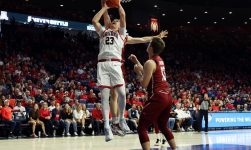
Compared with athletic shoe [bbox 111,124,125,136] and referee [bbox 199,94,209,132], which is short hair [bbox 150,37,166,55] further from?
referee [bbox 199,94,209,132]

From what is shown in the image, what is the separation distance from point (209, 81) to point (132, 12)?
7.91 meters

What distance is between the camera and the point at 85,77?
2309cm

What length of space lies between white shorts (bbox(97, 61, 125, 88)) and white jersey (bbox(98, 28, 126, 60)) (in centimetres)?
14

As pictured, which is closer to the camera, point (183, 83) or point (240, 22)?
point (183, 83)

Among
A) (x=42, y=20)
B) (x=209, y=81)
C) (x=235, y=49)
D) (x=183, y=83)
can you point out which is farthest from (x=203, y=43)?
(x=42, y=20)

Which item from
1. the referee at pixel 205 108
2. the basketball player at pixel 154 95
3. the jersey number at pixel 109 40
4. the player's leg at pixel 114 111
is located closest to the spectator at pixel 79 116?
the referee at pixel 205 108

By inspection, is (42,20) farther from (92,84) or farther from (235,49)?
(235,49)

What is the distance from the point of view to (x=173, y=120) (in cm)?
1888

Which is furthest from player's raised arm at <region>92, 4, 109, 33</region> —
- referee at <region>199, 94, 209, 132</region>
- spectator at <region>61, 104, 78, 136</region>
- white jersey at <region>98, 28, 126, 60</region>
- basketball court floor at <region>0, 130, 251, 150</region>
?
referee at <region>199, 94, 209, 132</region>

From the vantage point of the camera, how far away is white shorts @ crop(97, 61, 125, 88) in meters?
7.03

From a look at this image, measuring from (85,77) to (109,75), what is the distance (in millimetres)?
16126

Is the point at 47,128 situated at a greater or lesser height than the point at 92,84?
lesser

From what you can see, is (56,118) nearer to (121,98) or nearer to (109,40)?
(121,98)

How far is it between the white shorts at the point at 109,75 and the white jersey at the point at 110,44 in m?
0.14
